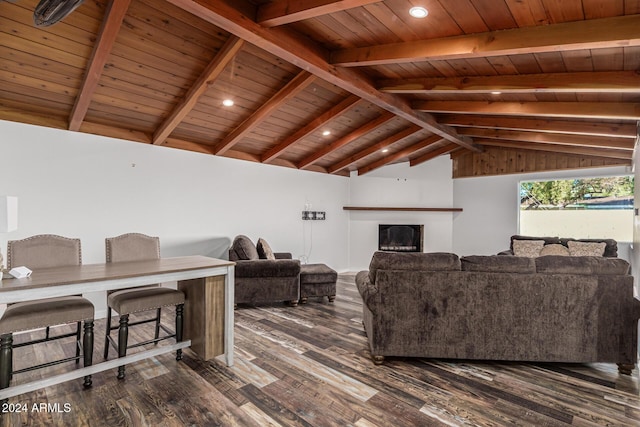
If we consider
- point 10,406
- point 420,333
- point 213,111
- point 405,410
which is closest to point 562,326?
point 420,333

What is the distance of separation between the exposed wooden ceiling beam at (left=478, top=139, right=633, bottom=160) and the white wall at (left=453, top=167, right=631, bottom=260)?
0.57 metres

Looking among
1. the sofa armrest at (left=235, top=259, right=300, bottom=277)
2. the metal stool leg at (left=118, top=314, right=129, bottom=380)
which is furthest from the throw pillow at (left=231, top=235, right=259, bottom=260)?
the metal stool leg at (left=118, top=314, right=129, bottom=380)

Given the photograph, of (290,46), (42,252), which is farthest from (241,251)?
(290,46)

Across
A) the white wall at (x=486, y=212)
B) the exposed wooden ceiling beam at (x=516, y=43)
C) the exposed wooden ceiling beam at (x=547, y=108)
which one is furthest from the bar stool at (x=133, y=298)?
the white wall at (x=486, y=212)

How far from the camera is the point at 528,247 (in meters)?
5.54

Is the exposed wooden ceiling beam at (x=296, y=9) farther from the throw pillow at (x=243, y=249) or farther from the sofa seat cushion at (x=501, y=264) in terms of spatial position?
the throw pillow at (x=243, y=249)

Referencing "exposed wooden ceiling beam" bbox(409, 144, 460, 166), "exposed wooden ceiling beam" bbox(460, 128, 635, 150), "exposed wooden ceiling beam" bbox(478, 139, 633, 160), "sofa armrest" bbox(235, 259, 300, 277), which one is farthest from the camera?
"exposed wooden ceiling beam" bbox(409, 144, 460, 166)

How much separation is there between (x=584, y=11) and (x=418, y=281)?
2.17 metres

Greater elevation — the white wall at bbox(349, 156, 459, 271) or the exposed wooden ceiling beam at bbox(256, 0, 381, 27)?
the exposed wooden ceiling beam at bbox(256, 0, 381, 27)

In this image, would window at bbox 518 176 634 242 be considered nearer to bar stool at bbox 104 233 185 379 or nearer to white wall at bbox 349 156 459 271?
white wall at bbox 349 156 459 271

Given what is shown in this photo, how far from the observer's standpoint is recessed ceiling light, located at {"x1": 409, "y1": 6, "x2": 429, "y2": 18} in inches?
91.4

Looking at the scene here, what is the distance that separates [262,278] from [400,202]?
165 inches

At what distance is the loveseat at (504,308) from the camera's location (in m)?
2.62

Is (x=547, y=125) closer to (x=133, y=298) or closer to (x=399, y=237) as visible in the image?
(x=399, y=237)
